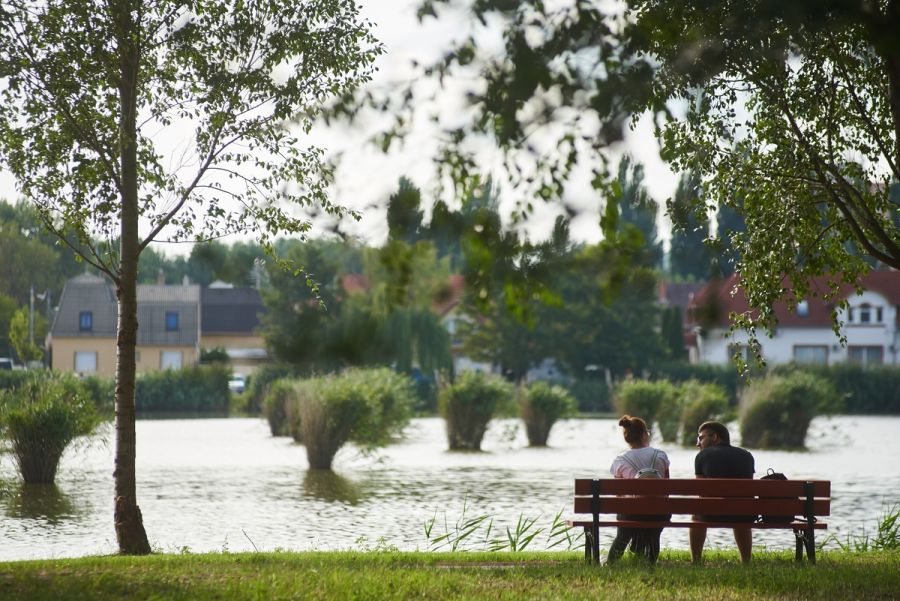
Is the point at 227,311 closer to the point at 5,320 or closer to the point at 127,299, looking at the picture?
the point at 5,320

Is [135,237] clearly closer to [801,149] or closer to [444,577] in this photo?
[444,577]

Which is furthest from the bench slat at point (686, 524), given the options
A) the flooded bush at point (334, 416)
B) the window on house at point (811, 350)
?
the window on house at point (811, 350)

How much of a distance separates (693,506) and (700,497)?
0.10 m

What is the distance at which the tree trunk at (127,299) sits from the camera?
42.0ft

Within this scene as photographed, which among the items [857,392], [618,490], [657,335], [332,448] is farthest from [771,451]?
[657,335]

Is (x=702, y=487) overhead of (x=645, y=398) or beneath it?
beneath

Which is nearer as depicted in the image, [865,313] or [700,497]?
[700,497]

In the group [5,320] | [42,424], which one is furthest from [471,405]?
[5,320]

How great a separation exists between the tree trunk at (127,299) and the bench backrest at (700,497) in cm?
476

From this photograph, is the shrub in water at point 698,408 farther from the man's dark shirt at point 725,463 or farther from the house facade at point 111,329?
the house facade at point 111,329

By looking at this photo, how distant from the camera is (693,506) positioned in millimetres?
10266

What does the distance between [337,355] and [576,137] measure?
159 centimetres

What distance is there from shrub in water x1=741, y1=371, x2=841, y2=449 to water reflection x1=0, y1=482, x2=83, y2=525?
16.5m

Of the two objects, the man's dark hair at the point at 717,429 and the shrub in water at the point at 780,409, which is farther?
the shrub in water at the point at 780,409
